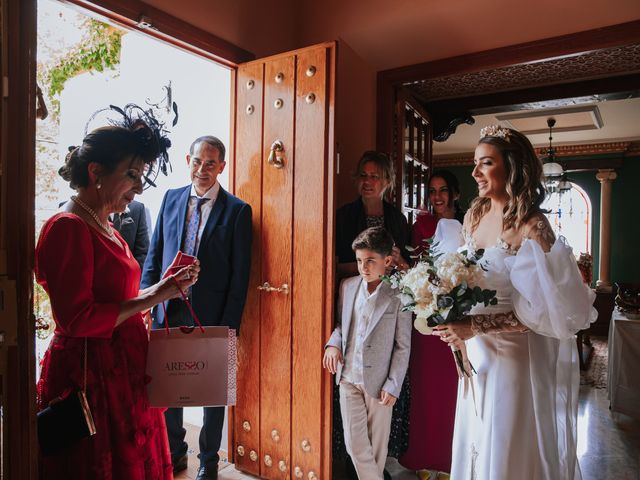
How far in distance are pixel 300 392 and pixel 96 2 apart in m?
2.06

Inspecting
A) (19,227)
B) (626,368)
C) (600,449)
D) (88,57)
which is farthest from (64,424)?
(626,368)

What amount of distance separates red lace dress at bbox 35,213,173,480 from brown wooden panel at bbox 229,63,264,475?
0.97m

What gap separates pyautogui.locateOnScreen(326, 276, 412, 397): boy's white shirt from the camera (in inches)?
89.6

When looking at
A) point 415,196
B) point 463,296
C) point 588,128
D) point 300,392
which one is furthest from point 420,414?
point 588,128

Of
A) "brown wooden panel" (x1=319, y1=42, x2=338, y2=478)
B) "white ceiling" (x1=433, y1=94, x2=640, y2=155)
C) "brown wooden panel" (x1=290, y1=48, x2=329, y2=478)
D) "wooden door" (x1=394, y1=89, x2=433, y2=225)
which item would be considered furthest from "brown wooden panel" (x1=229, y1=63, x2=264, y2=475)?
"white ceiling" (x1=433, y1=94, x2=640, y2=155)

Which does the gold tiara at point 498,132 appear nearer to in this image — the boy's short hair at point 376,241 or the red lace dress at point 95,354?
the boy's short hair at point 376,241

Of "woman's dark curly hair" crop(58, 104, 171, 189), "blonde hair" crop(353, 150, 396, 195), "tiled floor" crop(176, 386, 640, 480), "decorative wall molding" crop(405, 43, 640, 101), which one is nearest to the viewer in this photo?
"woman's dark curly hair" crop(58, 104, 171, 189)

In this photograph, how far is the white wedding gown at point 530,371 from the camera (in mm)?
1595

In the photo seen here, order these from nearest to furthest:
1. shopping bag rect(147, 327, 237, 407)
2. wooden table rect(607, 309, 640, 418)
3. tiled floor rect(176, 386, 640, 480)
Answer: shopping bag rect(147, 327, 237, 407), tiled floor rect(176, 386, 640, 480), wooden table rect(607, 309, 640, 418)

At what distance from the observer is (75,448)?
1.43 meters

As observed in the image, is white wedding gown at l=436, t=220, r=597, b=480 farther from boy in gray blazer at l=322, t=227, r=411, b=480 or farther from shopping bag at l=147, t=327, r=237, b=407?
shopping bag at l=147, t=327, r=237, b=407

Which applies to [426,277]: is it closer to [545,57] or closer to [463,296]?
[463,296]

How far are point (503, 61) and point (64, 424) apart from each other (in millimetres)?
2733

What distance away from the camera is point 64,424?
1349 mm
